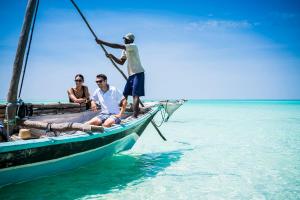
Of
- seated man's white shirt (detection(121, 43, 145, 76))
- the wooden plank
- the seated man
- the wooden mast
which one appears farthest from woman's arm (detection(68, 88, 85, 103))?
the wooden mast

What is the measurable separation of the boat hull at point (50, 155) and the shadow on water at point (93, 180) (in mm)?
441

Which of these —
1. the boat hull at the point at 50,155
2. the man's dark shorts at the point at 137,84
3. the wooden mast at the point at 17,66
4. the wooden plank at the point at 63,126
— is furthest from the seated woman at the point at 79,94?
the wooden mast at the point at 17,66

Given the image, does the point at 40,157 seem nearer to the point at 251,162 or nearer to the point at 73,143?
the point at 73,143

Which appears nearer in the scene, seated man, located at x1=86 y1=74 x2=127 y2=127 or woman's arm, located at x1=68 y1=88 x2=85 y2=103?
seated man, located at x1=86 y1=74 x2=127 y2=127

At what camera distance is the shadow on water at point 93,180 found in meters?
4.30

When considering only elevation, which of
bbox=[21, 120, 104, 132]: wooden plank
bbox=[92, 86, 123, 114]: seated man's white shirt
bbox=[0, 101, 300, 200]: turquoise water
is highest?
bbox=[92, 86, 123, 114]: seated man's white shirt

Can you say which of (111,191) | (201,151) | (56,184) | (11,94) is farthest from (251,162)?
(11,94)

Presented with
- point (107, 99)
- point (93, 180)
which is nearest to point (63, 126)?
point (93, 180)

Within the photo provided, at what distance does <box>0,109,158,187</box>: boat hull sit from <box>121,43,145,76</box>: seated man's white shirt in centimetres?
165

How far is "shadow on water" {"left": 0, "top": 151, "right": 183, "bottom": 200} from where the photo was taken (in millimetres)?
4297

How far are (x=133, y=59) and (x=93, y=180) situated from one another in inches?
111

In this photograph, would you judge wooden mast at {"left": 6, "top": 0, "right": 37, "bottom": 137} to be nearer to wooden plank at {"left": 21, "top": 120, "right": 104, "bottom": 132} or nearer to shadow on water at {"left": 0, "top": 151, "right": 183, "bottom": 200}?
wooden plank at {"left": 21, "top": 120, "right": 104, "bottom": 132}

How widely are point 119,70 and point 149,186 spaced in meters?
4.03

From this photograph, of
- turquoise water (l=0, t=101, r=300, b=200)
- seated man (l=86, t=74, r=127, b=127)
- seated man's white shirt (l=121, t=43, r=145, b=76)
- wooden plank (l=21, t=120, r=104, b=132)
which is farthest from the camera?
seated man's white shirt (l=121, t=43, r=145, b=76)
